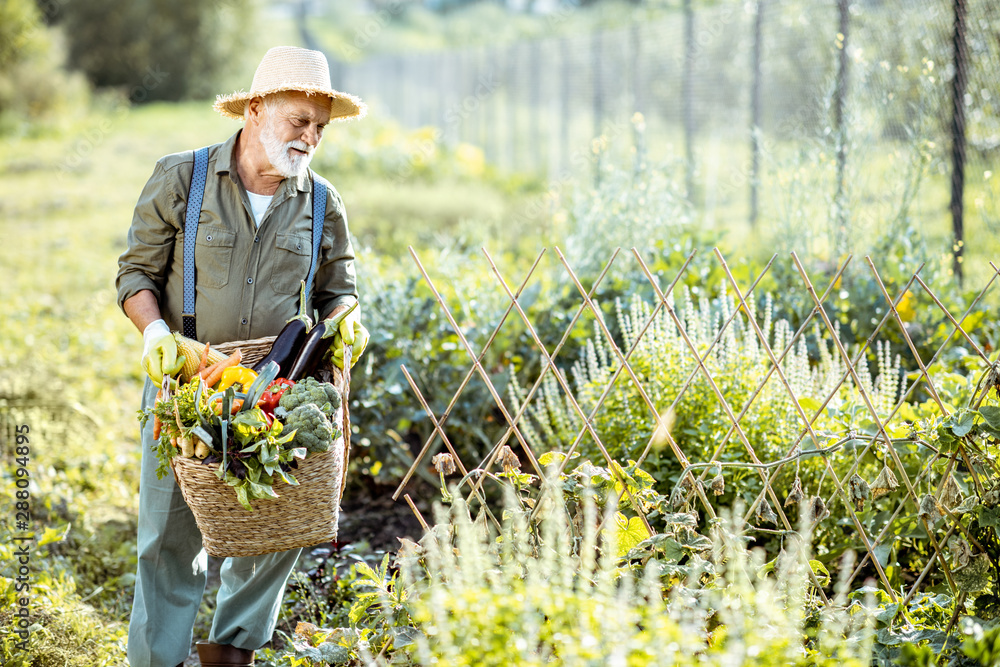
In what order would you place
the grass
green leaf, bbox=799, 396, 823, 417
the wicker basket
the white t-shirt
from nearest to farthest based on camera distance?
the wicker basket
the white t-shirt
green leaf, bbox=799, 396, 823, 417
the grass

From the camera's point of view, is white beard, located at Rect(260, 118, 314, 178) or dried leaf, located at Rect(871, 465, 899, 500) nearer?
dried leaf, located at Rect(871, 465, 899, 500)

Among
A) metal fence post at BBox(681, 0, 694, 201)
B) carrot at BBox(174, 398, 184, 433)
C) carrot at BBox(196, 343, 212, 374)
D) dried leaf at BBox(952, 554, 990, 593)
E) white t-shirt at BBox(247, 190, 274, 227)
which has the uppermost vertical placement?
metal fence post at BBox(681, 0, 694, 201)

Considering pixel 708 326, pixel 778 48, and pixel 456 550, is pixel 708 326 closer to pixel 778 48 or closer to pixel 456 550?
pixel 456 550

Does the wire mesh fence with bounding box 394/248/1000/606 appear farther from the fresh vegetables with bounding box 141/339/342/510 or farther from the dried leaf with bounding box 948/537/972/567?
the fresh vegetables with bounding box 141/339/342/510

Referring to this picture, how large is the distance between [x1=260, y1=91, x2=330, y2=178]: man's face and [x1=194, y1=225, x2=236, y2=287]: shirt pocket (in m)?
0.22

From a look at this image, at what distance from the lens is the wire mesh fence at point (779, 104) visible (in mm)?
3939

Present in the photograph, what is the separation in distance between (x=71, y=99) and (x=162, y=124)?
1792 mm

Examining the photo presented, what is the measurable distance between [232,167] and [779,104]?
456 cm

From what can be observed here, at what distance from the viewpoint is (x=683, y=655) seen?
1.33 m

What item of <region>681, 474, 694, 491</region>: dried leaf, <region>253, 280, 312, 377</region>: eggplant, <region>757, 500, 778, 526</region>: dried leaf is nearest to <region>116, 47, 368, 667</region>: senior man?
<region>253, 280, 312, 377</region>: eggplant

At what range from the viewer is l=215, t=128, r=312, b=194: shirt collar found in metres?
2.15

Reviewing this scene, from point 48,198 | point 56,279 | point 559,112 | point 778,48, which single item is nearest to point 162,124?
point 48,198

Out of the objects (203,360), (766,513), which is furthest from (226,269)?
(766,513)

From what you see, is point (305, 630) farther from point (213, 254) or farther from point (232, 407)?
point (213, 254)
